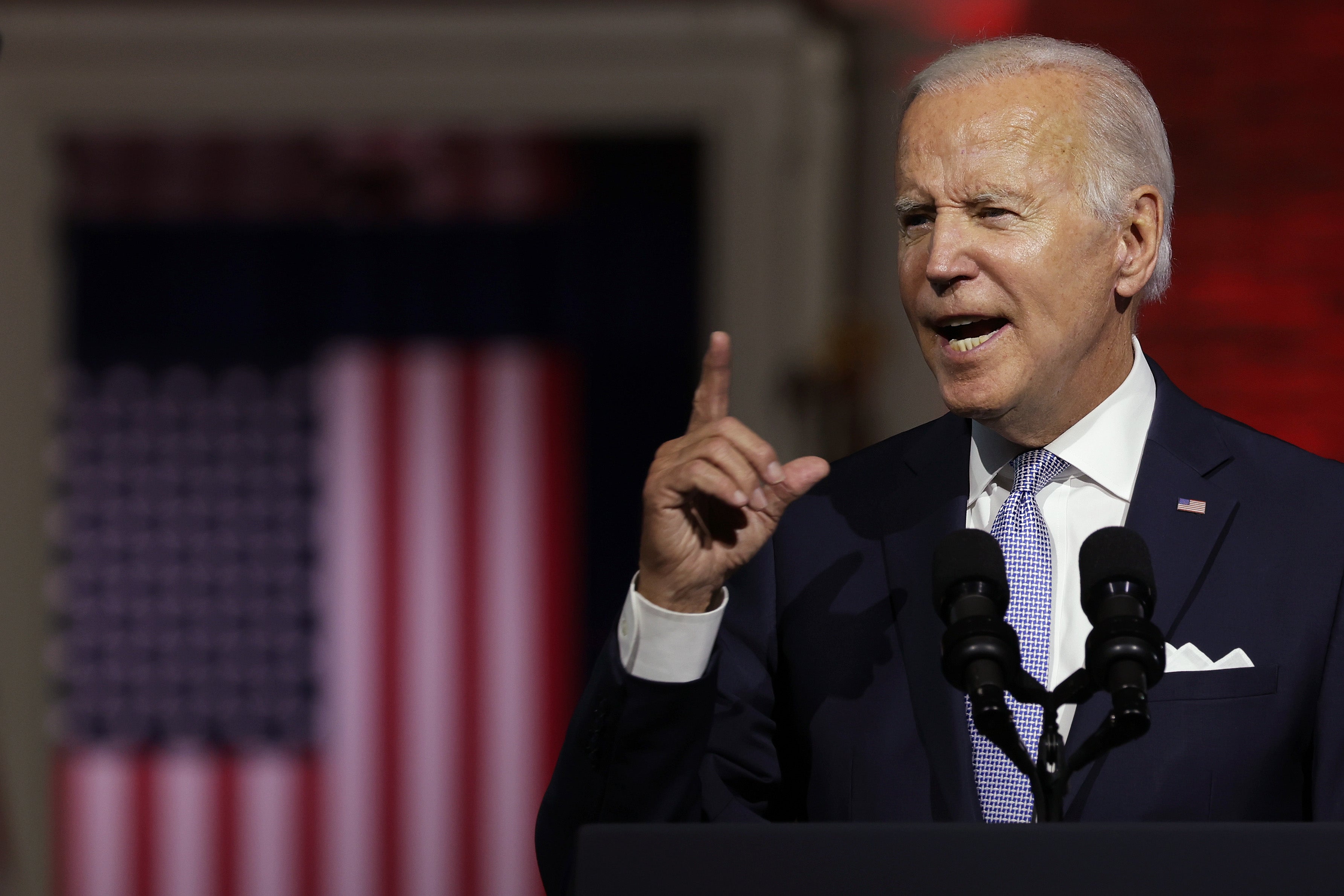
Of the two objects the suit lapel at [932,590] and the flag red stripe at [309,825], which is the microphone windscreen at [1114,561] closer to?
the suit lapel at [932,590]

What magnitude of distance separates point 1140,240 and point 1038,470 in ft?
0.64

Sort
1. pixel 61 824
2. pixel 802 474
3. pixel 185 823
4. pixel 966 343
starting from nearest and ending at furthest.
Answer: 1. pixel 802 474
2. pixel 966 343
3. pixel 61 824
4. pixel 185 823

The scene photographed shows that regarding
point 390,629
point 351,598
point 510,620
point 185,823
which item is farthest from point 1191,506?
point 185,823

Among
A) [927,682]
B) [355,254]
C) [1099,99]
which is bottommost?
[927,682]

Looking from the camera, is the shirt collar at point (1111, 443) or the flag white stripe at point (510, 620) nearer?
the shirt collar at point (1111, 443)

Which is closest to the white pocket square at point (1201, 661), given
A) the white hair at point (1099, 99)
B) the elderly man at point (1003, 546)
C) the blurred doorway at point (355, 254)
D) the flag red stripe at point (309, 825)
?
the elderly man at point (1003, 546)

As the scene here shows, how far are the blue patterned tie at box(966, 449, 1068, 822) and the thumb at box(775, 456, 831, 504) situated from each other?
16 centimetres

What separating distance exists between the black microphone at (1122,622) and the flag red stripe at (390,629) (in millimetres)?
4254

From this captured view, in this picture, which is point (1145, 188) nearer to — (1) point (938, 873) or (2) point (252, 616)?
(1) point (938, 873)

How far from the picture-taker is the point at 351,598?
5004mm

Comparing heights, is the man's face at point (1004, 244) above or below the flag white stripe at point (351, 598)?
above

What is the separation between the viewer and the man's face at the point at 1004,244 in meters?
1.06

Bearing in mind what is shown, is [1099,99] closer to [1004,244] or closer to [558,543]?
[1004,244]

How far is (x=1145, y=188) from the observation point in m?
1.11
